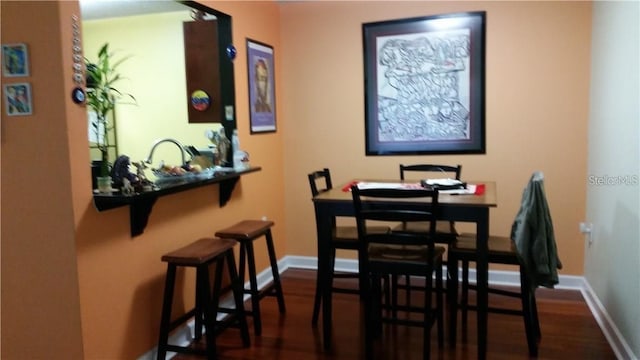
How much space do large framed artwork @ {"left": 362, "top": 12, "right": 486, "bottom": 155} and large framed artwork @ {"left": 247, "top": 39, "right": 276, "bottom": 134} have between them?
0.80 m

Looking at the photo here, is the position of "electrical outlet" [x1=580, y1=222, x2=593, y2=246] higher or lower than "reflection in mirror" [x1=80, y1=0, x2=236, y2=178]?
lower

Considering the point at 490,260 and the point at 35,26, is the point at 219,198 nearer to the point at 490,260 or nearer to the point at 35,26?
the point at 35,26

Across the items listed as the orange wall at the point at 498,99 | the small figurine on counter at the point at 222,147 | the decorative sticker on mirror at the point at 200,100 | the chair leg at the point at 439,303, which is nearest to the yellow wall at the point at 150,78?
the decorative sticker on mirror at the point at 200,100

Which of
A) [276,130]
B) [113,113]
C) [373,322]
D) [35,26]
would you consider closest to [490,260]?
[373,322]

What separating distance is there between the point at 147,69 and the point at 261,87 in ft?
3.27

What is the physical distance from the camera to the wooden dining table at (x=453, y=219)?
2.52 meters

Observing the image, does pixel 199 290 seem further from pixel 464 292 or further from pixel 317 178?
pixel 464 292

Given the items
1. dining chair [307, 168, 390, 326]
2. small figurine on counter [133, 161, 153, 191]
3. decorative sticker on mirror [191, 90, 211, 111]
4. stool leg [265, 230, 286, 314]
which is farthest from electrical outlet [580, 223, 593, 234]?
small figurine on counter [133, 161, 153, 191]

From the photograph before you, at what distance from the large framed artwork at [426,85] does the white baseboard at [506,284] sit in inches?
40.3

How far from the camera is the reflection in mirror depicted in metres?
3.91

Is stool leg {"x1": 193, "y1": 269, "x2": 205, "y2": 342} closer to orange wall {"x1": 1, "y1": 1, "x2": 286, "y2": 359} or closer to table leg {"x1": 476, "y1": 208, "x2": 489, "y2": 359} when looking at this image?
orange wall {"x1": 1, "y1": 1, "x2": 286, "y2": 359}

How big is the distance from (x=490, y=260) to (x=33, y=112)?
7.96ft

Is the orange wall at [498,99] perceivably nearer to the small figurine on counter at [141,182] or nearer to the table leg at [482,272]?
the table leg at [482,272]

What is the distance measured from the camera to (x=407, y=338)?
2.96 m
